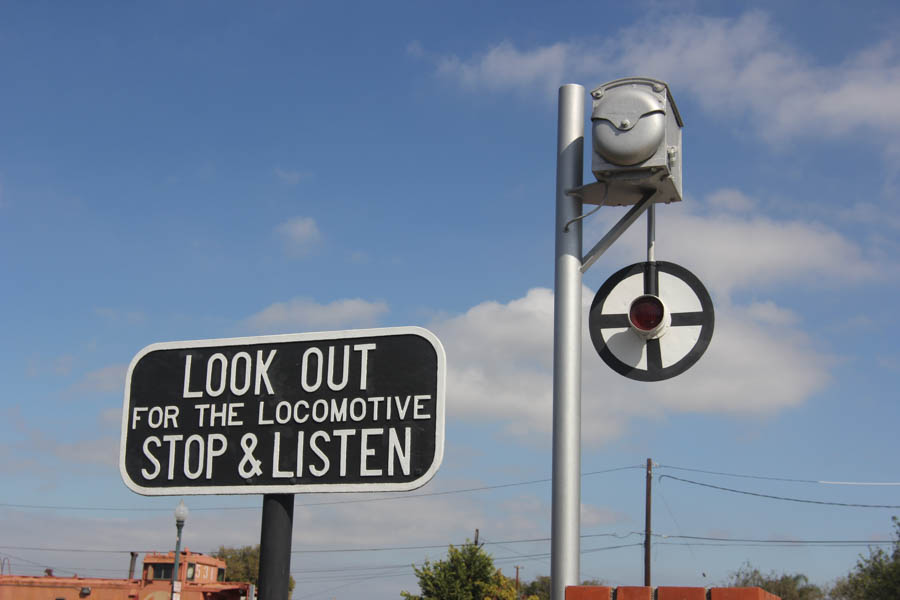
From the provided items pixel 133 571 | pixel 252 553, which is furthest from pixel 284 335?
pixel 252 553

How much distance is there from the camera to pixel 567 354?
529 centimetres

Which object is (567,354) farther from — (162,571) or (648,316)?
(162,571)

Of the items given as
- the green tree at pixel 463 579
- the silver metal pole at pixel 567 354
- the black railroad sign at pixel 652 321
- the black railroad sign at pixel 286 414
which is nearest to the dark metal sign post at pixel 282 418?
the black railroad sign at pixel 286 414

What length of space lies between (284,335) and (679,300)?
87.8 inches

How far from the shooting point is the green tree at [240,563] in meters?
77.1

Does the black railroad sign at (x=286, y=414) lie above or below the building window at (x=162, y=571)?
above

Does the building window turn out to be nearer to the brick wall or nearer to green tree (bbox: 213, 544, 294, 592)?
the brick wall

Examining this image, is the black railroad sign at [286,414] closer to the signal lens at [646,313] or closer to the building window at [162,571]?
the signal lens at [646,313]

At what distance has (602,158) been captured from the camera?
535 centimetres

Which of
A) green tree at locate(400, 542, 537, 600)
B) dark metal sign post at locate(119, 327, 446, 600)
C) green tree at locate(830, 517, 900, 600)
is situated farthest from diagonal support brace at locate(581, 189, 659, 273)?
green tree at locate(830, 517, 900, 600)

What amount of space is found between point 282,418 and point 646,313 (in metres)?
2.13

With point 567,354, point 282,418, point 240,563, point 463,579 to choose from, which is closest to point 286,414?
point 282,418

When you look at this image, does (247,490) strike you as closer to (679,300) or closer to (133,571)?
(679,300)

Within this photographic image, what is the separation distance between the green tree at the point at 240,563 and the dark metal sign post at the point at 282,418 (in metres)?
73.8
